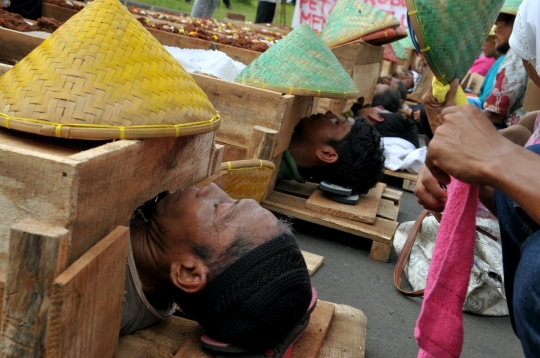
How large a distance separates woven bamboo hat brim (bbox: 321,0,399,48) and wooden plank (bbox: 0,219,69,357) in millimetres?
4307

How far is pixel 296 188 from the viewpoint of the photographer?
4512 mm

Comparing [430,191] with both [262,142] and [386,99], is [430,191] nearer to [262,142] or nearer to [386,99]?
[262,142]

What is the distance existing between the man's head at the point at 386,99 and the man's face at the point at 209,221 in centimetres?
599

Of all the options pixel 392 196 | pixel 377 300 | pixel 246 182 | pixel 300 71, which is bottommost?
pixel 377 300

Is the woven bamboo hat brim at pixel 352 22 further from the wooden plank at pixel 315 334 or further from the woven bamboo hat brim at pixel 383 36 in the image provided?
the wooden plank at pixel 315 334

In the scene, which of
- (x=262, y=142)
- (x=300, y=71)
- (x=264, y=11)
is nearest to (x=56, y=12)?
(x=300, y=71)

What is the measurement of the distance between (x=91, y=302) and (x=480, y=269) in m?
2.48

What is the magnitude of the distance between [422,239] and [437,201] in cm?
176

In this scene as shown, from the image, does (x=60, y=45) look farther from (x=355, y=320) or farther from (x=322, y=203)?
(x=322, y=203)

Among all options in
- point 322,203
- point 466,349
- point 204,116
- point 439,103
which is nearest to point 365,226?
point 322,203

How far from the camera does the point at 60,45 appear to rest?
1752 millimetres

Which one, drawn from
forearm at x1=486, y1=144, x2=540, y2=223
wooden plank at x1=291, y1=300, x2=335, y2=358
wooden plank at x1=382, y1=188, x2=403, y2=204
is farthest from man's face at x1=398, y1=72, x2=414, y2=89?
forearm at x1=486, y1=144, x2=540, y2=223

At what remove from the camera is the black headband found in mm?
1774

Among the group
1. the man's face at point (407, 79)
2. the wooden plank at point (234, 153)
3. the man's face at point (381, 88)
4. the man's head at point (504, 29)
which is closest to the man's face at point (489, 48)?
the man's face at point (407, 79)
